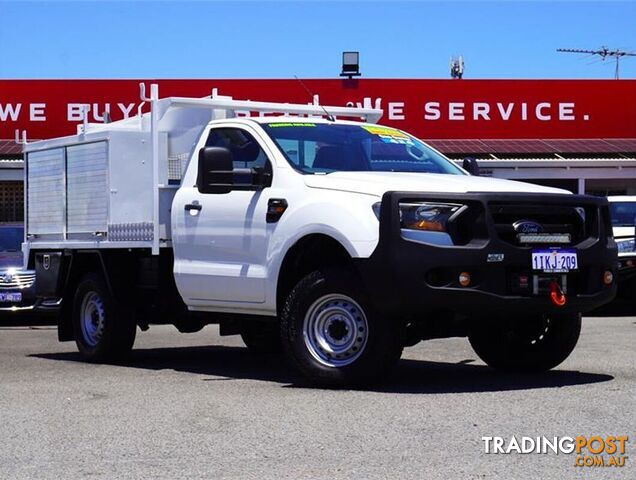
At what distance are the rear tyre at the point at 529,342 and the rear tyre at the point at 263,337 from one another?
2.01 m

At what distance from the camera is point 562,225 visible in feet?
29.0

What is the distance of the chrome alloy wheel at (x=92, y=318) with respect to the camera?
11.4 meters

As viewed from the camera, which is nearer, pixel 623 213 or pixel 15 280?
pixel 15 280

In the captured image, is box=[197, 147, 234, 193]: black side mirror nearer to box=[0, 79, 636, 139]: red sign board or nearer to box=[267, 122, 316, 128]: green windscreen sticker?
box=[267, 122, 316, 128]: green windscreen sticker

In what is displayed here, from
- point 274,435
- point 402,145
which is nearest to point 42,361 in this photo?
point 402,145

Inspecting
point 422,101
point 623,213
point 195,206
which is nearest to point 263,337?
point 195,206

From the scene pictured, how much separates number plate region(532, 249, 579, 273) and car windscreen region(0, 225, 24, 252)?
438 inches

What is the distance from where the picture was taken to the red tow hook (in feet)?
28.1

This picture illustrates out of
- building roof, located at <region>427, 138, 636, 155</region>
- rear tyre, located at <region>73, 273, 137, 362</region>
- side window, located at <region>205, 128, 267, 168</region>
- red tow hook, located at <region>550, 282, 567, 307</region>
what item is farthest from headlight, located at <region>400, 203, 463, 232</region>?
building roof, located at <region>427, 138, 636, 155</region>

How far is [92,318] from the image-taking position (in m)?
11.6

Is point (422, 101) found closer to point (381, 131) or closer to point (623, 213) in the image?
point (623, 213)

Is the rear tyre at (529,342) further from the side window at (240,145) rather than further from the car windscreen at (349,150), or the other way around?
the side window at (240,145)

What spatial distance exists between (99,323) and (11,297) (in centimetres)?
539

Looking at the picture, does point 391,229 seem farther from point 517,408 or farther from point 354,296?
point 517,408
